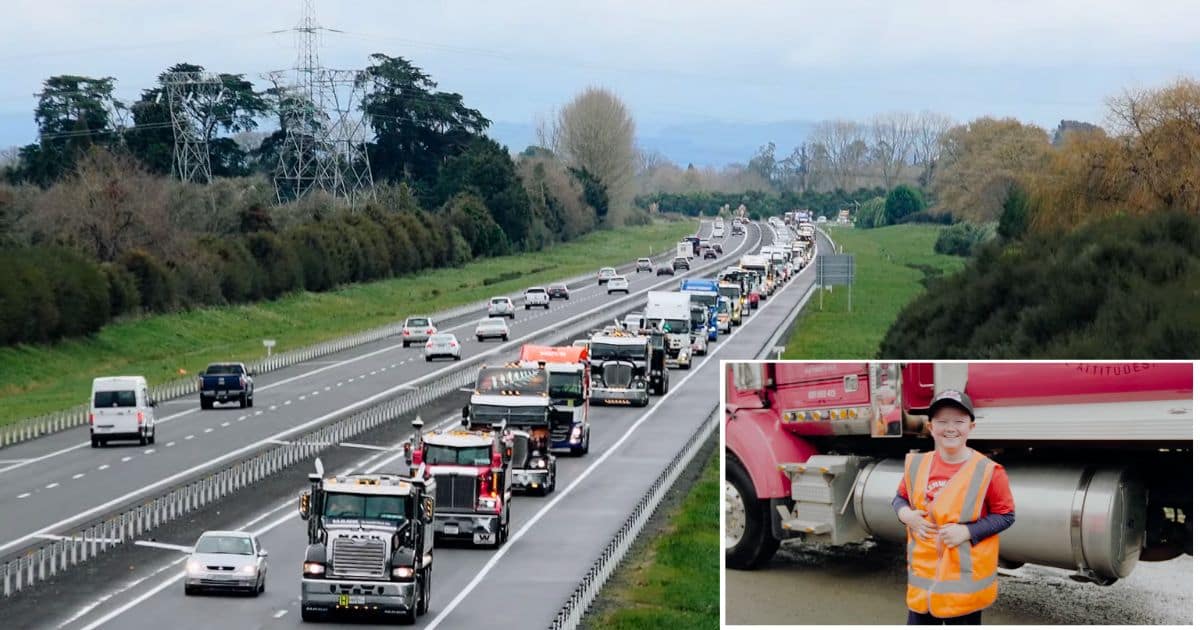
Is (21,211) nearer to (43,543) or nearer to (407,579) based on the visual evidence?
(43,543)

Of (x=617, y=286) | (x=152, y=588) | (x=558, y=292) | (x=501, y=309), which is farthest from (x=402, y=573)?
(x=617, y=286)

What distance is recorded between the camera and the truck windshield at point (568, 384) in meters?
58.7

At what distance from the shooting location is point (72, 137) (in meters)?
176

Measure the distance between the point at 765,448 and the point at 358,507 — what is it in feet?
47.1

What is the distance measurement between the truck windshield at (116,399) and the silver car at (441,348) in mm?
30068

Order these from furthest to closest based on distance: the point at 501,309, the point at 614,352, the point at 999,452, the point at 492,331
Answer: the point at 501,309 < the point at 492,331 < the point at 614,352 < the point at 999,452

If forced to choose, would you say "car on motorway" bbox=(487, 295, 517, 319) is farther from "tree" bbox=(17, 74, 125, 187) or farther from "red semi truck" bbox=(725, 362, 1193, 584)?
"red semi truck" bbox=(725, 362, 1193, 584)

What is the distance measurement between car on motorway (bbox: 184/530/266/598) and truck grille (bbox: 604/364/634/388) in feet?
123

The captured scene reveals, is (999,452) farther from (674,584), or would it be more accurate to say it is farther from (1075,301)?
(1075,301)

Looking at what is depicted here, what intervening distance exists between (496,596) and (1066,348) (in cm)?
2575

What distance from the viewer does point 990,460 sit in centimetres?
1641

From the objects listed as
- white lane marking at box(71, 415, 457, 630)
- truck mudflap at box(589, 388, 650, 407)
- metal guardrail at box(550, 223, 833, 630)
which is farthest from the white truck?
white lane marking at box(71, 415, 457, 630)

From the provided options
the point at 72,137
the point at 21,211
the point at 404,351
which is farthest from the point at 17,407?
the point at 72,137

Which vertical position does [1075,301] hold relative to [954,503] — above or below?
below
